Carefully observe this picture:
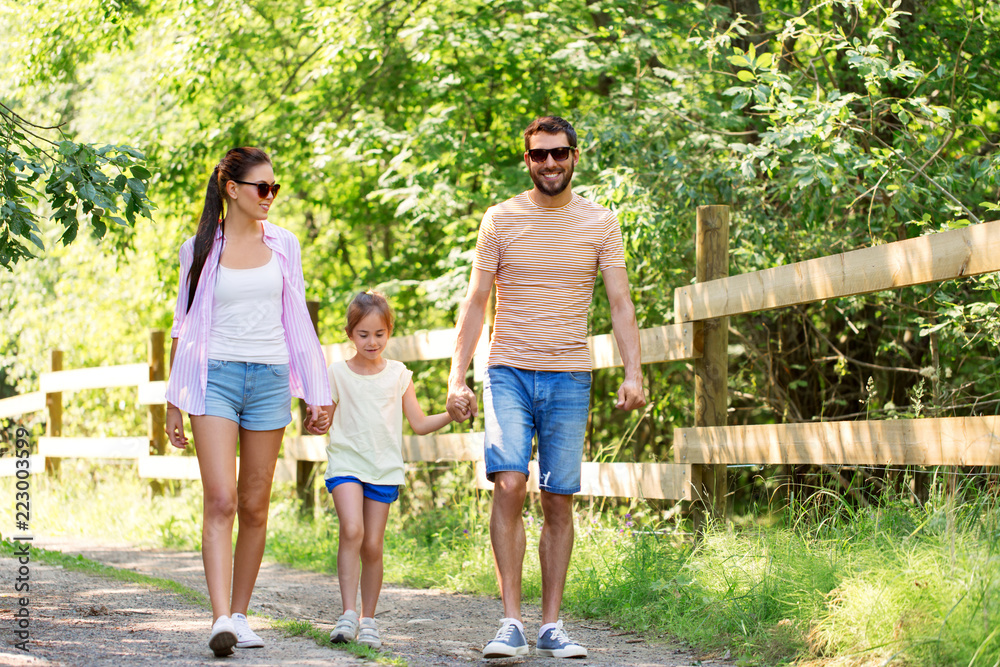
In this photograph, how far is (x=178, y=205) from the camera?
31.4 ft

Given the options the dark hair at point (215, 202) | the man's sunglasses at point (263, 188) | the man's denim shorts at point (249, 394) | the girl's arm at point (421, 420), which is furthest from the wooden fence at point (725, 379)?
the dark hair at point (215, 202)

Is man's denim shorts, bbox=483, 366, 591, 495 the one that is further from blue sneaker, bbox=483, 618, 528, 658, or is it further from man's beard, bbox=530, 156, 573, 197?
man's beard, bbox=530, 156, 573, 197

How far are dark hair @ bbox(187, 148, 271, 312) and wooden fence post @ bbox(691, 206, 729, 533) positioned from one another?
240cm

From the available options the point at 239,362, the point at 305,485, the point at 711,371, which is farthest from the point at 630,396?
the point at 305,485

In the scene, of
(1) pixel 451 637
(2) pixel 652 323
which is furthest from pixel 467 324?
(2) pixel 652 323

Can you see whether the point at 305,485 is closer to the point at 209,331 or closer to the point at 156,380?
the point at 156,380

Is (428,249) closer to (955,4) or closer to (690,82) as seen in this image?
(690,82)

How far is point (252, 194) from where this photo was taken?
3.62 metres

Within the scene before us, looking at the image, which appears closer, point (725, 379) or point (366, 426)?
point (366, 426)

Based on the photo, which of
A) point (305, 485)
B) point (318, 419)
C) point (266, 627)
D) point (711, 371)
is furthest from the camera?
point (305, 485)

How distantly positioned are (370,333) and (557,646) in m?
1.47

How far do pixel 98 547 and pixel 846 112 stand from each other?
6.07 metres

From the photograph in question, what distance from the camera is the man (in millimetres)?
3643

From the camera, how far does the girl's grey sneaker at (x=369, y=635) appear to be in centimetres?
368
